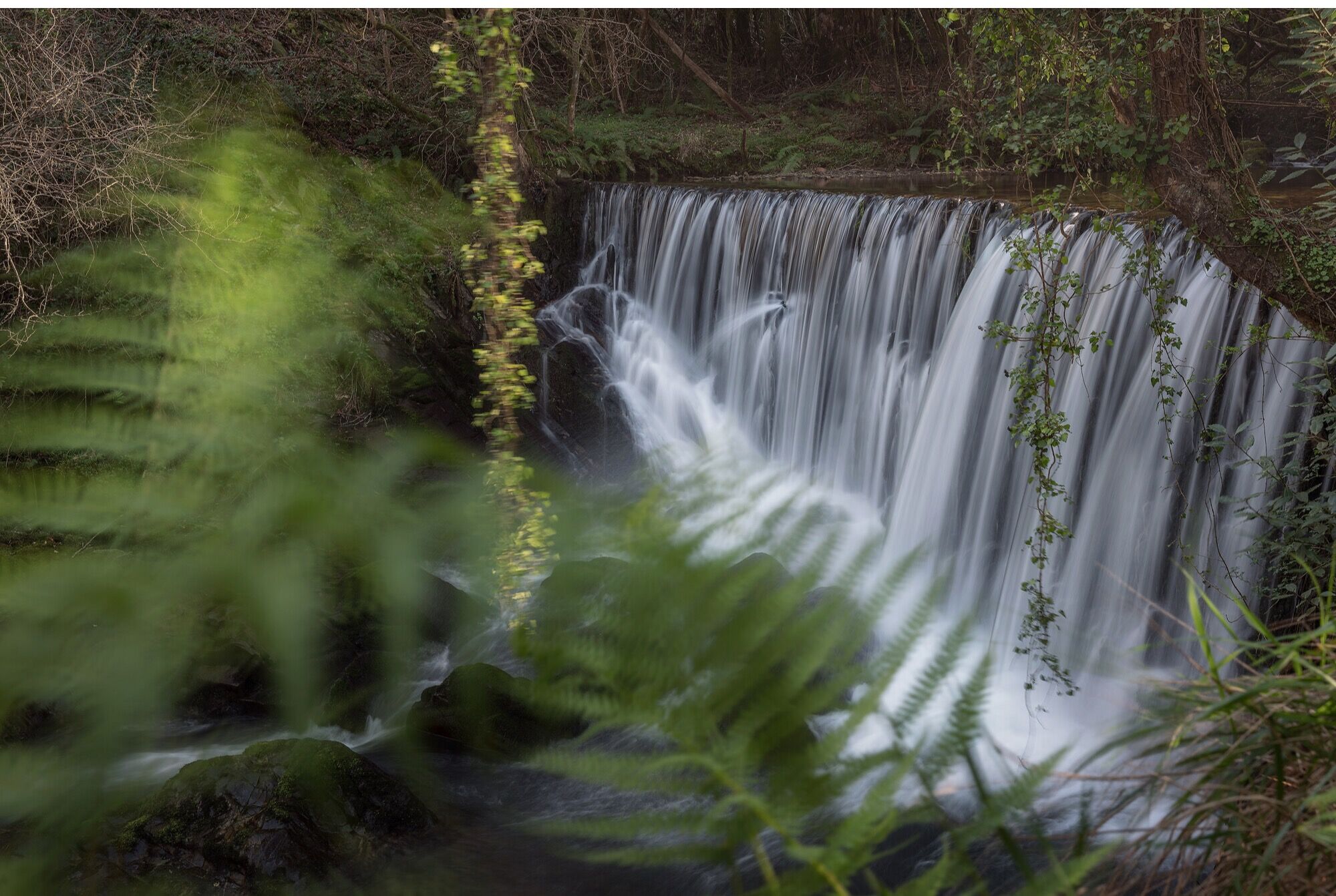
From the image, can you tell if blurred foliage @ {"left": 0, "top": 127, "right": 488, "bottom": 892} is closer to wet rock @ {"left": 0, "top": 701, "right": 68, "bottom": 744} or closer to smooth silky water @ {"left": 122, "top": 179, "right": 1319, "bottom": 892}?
wet rock @ {"left": 0, "top": 701, "right": 68, "bottom": 744}

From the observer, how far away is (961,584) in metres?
6.33

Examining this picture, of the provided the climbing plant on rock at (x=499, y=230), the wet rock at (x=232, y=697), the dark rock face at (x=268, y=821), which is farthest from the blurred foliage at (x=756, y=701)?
the dark rock face at (x=268, y=821)

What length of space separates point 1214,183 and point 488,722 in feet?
13.9

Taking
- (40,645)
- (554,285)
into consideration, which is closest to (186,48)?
(554,285)

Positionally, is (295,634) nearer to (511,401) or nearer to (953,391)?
(511,401)

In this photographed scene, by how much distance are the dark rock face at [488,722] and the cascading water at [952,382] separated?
56.1 inches

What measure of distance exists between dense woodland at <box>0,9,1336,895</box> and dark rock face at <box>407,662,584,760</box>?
0.03m

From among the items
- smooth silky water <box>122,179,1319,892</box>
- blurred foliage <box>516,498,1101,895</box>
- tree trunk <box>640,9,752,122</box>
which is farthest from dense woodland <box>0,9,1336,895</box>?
tree trunk <box>640,9,752,122</box>

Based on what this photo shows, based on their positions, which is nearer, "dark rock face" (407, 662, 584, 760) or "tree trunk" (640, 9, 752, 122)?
"dark rock face" (407, 662, 584, 760)

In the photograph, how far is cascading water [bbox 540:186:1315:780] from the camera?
503 centimetres

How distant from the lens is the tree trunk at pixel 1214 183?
Answer: 4.13m

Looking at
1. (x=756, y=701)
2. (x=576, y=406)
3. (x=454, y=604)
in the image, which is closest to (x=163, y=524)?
(x=756, y=701)

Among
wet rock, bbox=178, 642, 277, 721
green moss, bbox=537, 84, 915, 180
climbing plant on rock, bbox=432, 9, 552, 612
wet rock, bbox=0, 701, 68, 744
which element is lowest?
wet rock, bbox=178, 642, 277, 721

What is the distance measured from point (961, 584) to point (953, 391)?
55.1 inches
